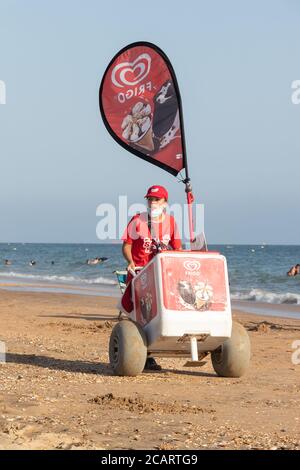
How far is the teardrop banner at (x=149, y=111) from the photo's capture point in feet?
30.8

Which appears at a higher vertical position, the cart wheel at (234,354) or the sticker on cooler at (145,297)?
the sticker on cooler at (145,297)

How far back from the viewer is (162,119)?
31.0 ft

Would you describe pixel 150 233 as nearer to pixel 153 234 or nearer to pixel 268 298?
pixel 153 234

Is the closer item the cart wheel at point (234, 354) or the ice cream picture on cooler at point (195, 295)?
the ice cream picture on cooler at point (195, 295)

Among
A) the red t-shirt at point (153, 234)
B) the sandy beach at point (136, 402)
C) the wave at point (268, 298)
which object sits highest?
the red t-shirt at point (153, 234)

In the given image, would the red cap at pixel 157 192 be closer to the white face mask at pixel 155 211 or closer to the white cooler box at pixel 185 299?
the white face mask at pixel 155 211

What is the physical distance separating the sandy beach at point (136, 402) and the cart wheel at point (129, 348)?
13cm

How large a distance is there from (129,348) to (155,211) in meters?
1.57

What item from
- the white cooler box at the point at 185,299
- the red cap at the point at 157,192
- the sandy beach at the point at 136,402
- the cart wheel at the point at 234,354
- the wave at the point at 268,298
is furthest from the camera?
the wave at the point at 268,298

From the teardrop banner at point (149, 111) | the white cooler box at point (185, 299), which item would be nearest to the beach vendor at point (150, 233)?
the teardrop banner at point (149, 111)

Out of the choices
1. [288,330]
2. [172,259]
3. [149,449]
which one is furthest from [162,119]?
[288,330]

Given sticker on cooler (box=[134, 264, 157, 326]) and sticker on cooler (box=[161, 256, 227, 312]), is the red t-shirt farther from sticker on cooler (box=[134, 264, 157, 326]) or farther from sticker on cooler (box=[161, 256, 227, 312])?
sticker on cooler (box=[161, 256, 227, 312])

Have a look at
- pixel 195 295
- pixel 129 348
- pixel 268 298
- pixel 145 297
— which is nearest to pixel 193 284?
pixel 195 295

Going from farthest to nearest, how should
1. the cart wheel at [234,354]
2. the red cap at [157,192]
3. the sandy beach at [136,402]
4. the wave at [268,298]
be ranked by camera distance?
1. the wave at [268,298]
2. the red cap at [157,192]
3. the cart wheel at [234,354]
4. the sandy beach at [136,402]
